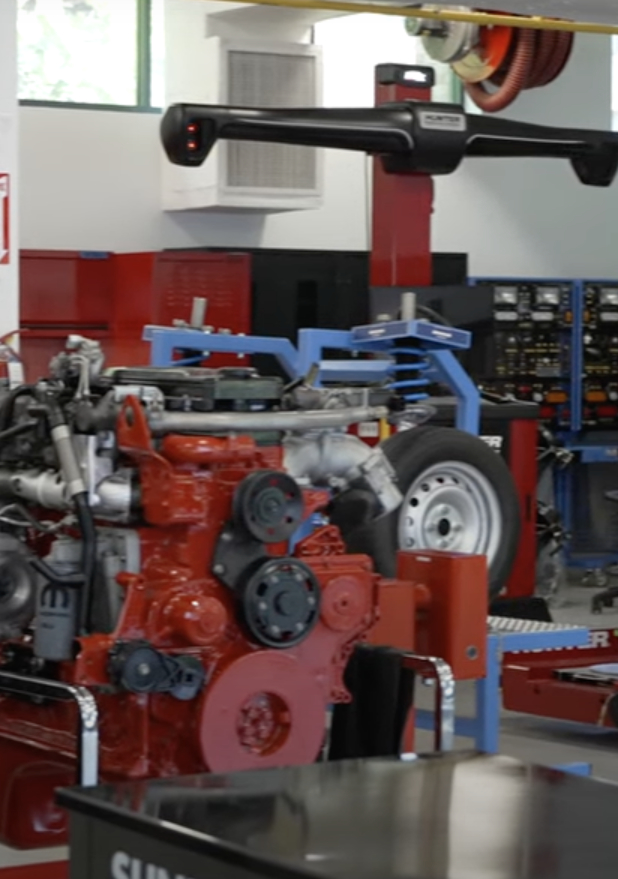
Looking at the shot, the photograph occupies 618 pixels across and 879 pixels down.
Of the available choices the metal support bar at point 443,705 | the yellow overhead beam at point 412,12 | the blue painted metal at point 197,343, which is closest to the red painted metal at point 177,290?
the blue painted metal at point 197,343

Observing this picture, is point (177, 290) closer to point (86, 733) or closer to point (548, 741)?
point (548, 741)

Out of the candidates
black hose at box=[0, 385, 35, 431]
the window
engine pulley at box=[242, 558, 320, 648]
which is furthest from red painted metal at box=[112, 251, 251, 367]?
engine pulley at box=[242, 558, 320, 648]

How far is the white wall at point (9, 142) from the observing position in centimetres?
738

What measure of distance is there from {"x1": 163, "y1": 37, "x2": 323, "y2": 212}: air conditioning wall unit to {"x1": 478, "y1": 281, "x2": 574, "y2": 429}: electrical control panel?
1.43m

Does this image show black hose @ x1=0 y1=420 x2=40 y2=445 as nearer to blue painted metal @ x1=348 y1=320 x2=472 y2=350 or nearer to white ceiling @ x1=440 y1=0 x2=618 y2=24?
white ceiling @ x1=440 y1=0 x2=618 y2=24

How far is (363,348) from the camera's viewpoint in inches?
265

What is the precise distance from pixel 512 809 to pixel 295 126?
686 centimetres

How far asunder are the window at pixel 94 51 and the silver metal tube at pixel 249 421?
7.66 metres

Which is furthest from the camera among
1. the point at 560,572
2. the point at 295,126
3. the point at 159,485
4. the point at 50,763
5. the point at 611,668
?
the point at 560,572

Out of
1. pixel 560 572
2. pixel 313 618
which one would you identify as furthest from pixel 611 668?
pixel 560 572

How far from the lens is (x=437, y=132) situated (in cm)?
904

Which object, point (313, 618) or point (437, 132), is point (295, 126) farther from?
point (313, 618)

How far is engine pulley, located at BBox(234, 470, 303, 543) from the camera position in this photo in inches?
180

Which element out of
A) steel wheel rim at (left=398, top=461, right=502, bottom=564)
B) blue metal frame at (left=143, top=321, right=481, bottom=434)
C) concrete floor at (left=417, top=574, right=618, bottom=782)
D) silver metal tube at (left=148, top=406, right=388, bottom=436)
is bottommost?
concrete floor at (left=417, top=574, right=618, bottom=782)
